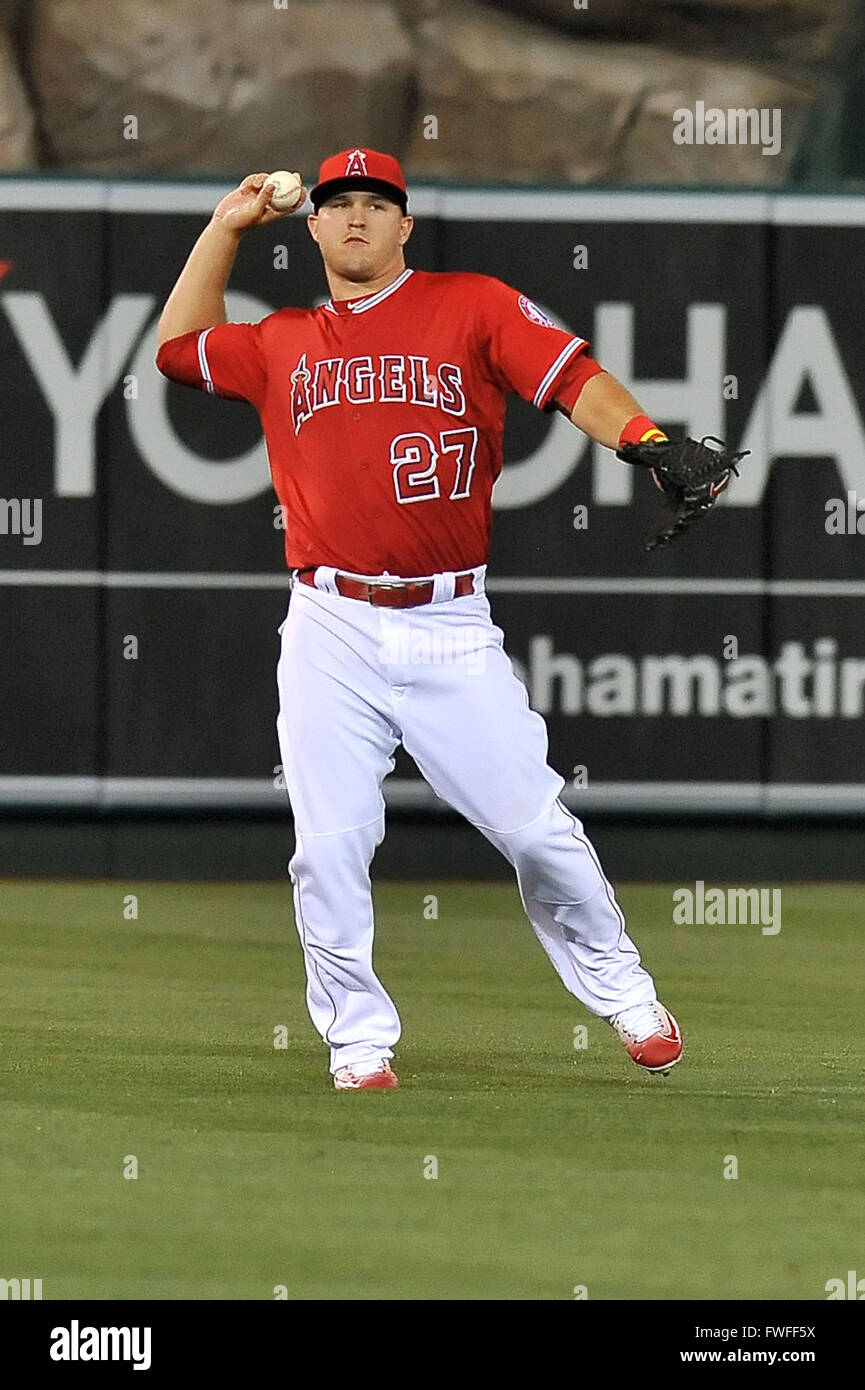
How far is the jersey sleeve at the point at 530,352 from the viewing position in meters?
6.65

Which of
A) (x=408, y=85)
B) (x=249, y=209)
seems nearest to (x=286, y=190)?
(x=249, y=209)

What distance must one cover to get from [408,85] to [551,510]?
7.38ft

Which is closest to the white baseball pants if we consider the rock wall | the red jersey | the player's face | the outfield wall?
the red jersey

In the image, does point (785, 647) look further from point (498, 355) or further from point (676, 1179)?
point (676, 1179)

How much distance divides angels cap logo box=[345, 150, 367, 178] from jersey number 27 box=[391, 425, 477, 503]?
2.26ft

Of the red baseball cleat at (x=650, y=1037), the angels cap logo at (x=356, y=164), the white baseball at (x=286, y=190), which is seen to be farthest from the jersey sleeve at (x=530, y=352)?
the red baseball cleat at (x=650, y=1037)

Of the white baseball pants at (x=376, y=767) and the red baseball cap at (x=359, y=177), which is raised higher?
the red baseball cap at (x=359, y=177)

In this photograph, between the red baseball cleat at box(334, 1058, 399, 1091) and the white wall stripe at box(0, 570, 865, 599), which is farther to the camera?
the white wall stripe at box(0, 570, 865, 599)

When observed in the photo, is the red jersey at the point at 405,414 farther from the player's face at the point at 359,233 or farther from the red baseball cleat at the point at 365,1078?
the red baseball cleat at the point at 365,1078

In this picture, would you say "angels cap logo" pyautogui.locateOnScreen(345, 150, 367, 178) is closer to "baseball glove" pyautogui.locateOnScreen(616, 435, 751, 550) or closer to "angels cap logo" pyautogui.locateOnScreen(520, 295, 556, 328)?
"angels cap logo" pyautogui.locateOnScreen(520, 295, 556, 328)

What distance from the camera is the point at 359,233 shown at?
6.82 m

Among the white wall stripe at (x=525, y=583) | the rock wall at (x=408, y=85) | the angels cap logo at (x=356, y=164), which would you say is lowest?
the angels cap logo at (x=356, y=164)

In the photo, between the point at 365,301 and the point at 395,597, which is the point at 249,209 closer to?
the point at 365,301

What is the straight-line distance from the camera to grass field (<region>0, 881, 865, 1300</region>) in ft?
16.2
